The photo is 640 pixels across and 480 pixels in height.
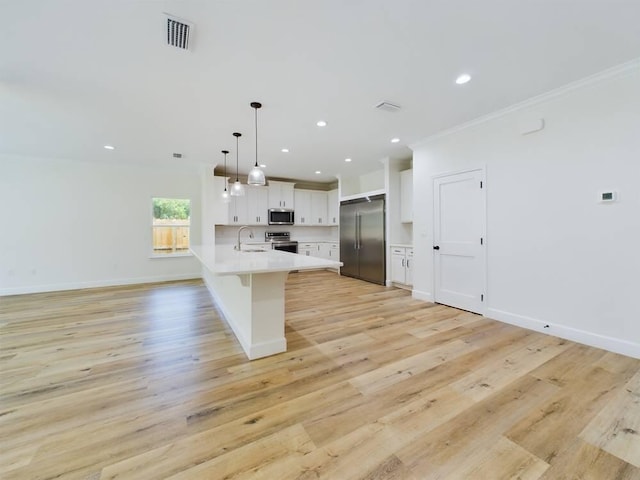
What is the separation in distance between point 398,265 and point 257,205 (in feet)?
13.0

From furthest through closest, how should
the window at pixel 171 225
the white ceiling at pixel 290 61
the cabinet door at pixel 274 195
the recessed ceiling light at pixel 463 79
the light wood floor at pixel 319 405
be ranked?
1. the cabinet door at pixel 274 195
2. the window at pixel 171 225
3. the recessed ceiling light at pixel 463 79
4. the white ceiling at pixel 290 61
5. the light wood floor at pixel 319 405

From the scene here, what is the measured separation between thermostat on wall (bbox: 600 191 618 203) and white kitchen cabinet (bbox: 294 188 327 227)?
606 centimetres

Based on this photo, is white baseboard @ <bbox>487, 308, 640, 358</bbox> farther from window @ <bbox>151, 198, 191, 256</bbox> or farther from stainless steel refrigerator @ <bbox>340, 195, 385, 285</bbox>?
window @ <bbox>151, 198, 191, 256</bbox>

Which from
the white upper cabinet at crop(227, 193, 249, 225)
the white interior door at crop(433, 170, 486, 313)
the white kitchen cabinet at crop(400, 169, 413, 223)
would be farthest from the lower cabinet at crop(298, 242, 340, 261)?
the white interior door at crop(433, 170, 486, 313)

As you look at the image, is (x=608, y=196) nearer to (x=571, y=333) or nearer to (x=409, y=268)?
(x=571, y=333)

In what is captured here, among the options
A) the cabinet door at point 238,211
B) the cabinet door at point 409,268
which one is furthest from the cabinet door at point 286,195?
Answer: the cabinet door at point 409,268

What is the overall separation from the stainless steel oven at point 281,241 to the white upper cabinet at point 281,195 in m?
0.83

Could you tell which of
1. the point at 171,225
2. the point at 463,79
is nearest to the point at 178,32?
the point at 463,79

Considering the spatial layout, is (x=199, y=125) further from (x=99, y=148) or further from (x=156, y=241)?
(x=156, y=241)

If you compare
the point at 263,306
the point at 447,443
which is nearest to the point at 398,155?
the point at 263,306

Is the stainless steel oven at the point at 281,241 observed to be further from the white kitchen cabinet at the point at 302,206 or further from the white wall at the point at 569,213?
the white wall at the point at 569,213

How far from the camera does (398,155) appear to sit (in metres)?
5.32

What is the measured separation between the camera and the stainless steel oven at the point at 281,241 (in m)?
7.26

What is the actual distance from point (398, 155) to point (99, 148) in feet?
18.3
